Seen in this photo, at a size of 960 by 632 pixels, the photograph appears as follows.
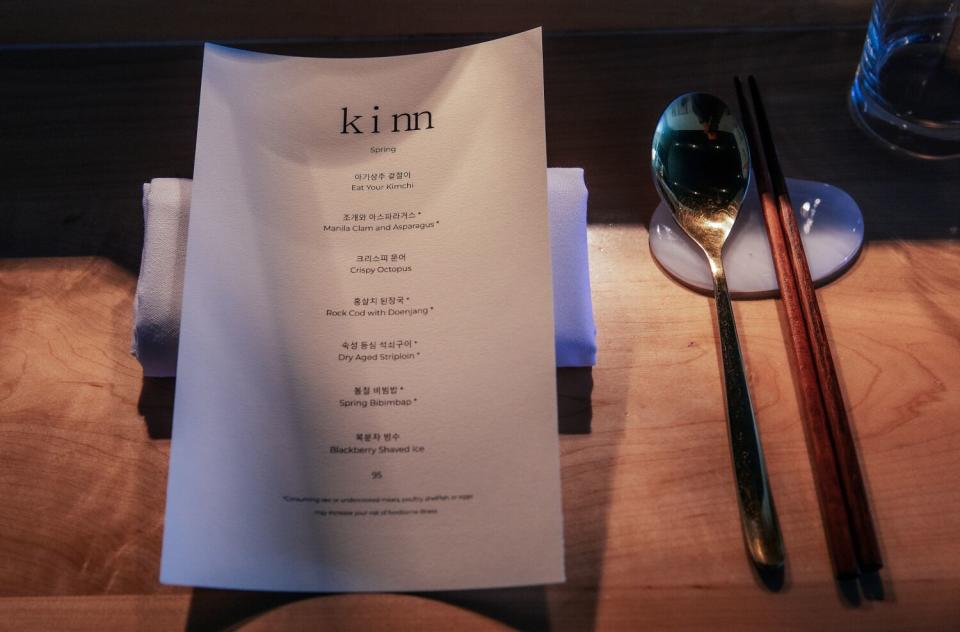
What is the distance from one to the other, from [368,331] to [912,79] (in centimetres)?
46

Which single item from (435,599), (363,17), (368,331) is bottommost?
(435,599)

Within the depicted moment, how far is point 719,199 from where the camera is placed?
20.5 inches

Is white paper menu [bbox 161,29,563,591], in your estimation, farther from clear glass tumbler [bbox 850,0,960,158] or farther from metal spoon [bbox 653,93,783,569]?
clear glass tumbler [bbox 850,0,960,158]

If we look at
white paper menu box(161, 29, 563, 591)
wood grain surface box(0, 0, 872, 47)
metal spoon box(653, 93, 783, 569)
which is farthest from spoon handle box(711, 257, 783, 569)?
wood grain surface box(0, 0, 872, 47)

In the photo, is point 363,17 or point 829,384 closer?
point 829,384

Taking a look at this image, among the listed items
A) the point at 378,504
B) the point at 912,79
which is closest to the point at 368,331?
the point at 378,504

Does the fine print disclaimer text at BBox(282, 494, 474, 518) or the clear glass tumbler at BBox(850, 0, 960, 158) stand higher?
the clear glass tumbler at BBox(850, 0, 960, 158)

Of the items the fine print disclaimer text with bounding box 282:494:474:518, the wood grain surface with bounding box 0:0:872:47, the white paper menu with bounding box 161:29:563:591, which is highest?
the wood grain surface with bounding box 0:0:872:47

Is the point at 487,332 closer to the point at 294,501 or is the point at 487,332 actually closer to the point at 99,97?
the point at 294,501

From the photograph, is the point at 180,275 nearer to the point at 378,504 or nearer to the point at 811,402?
the point at 378,504

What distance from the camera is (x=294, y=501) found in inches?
16.6

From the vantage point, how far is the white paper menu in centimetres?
41

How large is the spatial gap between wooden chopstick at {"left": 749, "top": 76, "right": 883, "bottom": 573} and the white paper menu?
0.54 feet

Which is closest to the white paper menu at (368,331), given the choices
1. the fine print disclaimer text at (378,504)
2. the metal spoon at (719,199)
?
the fine print disclaimer text at (378,504)
